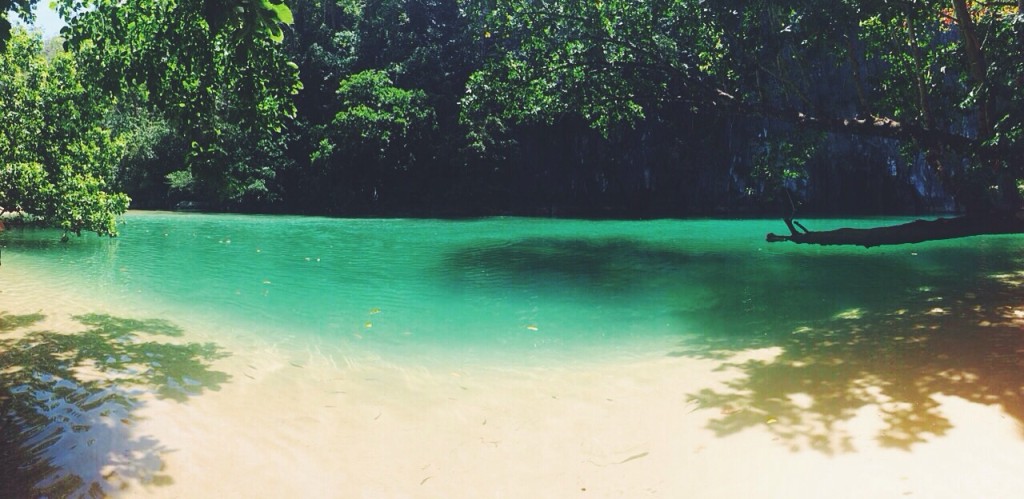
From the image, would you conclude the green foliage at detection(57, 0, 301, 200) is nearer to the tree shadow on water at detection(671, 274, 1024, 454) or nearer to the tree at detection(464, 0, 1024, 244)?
the tree shadow on water at detection(671, 274, 1024, 454)

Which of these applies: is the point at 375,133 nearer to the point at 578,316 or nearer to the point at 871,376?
the point at 578,316

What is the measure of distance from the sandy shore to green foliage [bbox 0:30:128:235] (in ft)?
28.1

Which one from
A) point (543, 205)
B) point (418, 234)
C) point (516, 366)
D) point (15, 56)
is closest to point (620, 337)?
point (516, 366)

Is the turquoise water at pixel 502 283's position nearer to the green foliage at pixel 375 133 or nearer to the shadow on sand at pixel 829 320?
the shadow on sand at pixel 829 320

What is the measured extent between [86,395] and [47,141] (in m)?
9.52

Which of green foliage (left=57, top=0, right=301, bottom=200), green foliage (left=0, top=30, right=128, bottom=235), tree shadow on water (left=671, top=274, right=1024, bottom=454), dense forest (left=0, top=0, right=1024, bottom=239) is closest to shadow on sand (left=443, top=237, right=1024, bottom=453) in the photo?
tree shadow on water (left=671, top=274, right=1024, bottom=454)

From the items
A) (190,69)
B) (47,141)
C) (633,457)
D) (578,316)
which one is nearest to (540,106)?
(578,316)

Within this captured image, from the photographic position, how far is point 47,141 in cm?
1188

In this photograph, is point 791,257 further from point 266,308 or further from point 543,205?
point 543,205

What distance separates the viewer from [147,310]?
345 inches

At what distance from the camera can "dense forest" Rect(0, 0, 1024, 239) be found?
261 inches

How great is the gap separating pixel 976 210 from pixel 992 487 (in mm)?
6618

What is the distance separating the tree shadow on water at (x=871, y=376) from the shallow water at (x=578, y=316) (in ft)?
0.08

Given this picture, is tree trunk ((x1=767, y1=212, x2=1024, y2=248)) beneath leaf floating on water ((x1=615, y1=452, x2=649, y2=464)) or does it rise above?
above
